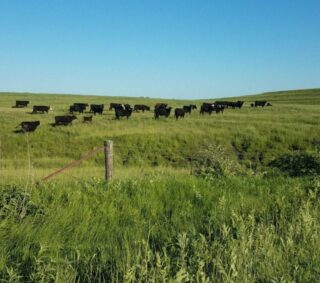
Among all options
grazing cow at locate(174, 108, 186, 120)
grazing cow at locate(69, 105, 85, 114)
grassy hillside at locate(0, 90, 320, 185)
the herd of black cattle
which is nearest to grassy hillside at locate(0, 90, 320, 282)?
grassy hillside at locate(0, 90, 320, 185)

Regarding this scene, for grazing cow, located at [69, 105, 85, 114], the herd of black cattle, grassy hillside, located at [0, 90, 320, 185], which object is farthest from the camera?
grazing cow, located at [69, 105, 85, 114]

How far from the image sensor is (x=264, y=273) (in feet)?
13.5

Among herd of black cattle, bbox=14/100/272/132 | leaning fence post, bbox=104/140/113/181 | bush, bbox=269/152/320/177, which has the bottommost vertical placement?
herd of black cattle, bbox=14/100/272/132

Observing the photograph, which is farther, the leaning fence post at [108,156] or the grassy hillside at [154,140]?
the grassy hillside at [154,140]

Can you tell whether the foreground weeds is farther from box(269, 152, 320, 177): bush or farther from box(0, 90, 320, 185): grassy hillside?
box(0, 90, 320, 185): grassy hillside

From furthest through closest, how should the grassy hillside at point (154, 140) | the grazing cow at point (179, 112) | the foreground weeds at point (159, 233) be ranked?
1. the grazing cow at point (179, 112)
2. the grassy hillside at point (154, 140)
3. the foreground weeds at point (159, 233)

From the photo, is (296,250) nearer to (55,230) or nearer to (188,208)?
(188,208)

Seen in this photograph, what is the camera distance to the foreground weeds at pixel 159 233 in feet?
13.4

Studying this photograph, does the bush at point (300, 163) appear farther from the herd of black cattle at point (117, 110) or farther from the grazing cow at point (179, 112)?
the grazing cow at point (179, 112)

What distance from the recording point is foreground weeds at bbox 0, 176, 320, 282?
13.4 ft

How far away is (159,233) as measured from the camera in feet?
18.1

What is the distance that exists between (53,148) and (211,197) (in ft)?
84.1

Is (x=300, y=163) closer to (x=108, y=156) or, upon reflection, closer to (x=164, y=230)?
(x=108, y=156)

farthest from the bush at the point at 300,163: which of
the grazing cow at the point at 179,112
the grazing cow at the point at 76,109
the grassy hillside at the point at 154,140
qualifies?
the grazing cow at the point at 76,109
